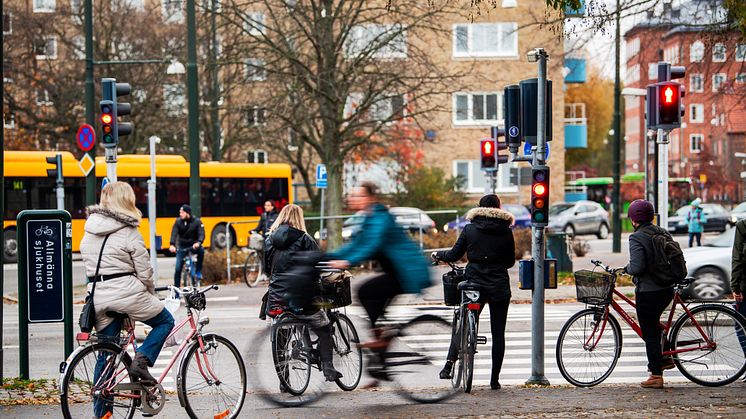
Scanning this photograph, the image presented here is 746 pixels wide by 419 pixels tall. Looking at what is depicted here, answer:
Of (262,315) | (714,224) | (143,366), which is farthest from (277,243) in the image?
(714,224)

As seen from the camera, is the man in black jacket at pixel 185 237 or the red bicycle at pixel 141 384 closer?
the red bicycle at pixel 141 384

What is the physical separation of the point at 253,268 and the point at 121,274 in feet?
52.3

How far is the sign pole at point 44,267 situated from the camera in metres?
9.58

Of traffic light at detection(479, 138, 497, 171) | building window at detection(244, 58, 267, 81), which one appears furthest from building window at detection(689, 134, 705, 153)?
traffic light at detection(479, 138, 497, 171)

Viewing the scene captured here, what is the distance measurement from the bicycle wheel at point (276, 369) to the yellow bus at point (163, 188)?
84.8 feet

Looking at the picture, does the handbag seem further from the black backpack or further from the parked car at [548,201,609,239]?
the parked car at [548,201,609,239]

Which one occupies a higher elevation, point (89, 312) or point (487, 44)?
point (487, 44)

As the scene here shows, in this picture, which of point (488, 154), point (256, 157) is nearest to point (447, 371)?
point (488, 154)

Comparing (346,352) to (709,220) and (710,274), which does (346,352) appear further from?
(709,220)

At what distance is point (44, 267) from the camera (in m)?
9.63

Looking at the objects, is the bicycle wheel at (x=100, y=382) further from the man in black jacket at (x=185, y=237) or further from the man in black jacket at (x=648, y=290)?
the man in black jacket at (x=185, y=237)

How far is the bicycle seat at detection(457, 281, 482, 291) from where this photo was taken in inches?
379

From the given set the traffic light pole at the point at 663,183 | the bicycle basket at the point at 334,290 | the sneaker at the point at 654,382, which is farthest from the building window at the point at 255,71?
the sneaker at the point at 654,382

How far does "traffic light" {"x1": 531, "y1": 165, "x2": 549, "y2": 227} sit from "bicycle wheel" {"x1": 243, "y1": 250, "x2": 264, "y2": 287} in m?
13.7
